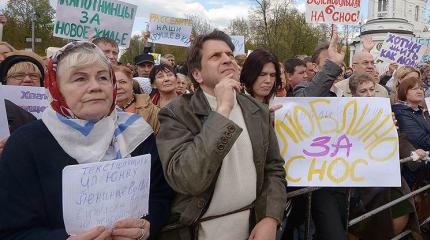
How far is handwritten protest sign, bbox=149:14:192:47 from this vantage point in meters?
10.2

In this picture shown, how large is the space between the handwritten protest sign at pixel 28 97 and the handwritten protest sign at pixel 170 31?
22.7 feet

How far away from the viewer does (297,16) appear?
32.5 m

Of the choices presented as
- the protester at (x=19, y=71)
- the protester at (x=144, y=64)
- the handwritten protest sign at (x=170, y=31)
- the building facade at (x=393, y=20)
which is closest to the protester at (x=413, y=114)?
the protester at (x=19, y=71)

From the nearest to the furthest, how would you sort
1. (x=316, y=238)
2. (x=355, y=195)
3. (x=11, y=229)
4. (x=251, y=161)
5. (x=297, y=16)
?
(x=11, y=229) < (x=251, y=161) < (x=316, y=238) < (x=355, y=195) < (x=297, y=16)

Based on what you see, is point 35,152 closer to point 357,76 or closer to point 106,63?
point 106,63

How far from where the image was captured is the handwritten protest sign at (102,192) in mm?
1688

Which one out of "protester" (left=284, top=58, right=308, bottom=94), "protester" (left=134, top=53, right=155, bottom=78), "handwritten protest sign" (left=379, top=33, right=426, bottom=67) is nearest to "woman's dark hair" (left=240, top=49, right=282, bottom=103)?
"protester" (left=284, top=58, right=308, bottom=94)

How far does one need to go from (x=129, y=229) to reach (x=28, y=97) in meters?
1.99

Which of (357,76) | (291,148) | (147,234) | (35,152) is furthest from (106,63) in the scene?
(357,76)

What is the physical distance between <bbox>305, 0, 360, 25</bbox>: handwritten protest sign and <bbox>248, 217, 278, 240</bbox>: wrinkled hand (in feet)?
13.7

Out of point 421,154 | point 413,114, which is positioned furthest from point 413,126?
point 421,154

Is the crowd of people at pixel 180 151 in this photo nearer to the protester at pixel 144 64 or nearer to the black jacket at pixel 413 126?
the black jacket at pixel 413 126

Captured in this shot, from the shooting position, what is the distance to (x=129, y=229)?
6.06 feet

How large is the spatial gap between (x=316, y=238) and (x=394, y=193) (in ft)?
3.13
